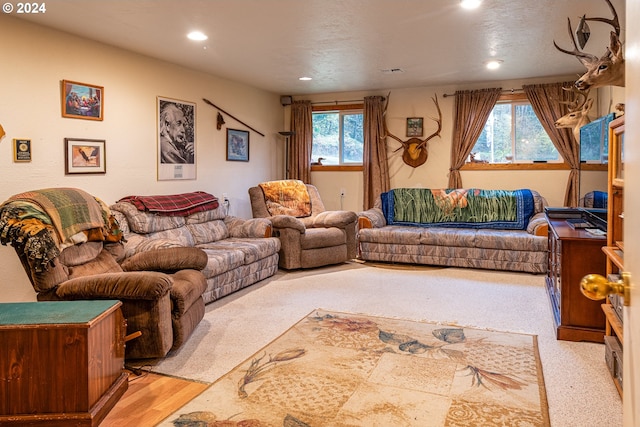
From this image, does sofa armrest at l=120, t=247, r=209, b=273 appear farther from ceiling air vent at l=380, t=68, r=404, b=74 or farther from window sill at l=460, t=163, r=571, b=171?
window sill at l=460, t=163, r=571, b=171

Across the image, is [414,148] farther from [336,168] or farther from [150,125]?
[150,125]

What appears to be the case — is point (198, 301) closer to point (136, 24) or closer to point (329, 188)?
point (136, 24)

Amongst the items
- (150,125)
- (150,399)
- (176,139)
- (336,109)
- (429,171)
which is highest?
(336,109)

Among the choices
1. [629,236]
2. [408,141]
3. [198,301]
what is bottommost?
[198,301]

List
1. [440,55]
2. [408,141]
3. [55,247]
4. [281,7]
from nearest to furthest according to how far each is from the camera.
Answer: [55,247] < [281,7] < [440,55] < [408,141]

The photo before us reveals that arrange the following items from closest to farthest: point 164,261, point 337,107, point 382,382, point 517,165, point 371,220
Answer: point 382,382 < point 164,261 < point 371,220 < point 517,165 < point 337,107

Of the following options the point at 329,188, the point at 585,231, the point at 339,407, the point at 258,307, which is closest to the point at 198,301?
the point at 258,307

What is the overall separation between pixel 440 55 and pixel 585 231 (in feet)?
8.01

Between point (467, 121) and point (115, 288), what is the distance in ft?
16.8

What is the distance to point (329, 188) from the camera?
7391mm

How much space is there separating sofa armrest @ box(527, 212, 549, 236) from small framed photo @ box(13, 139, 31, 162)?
486 cm

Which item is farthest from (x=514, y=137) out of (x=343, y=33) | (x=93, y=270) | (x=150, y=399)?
(x=150, y=399)

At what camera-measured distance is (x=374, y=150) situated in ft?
22.8

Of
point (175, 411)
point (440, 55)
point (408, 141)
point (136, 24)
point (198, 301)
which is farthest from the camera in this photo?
point (408, 141)
